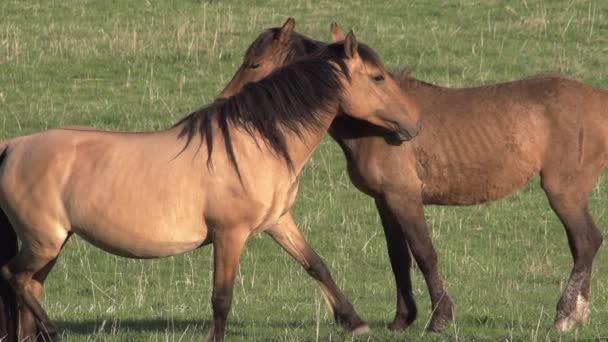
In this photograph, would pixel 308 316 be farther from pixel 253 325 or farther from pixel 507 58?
pixel 507 58

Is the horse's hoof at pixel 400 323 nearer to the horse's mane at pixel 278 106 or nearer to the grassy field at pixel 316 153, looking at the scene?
the grassy field at pixel 316 153

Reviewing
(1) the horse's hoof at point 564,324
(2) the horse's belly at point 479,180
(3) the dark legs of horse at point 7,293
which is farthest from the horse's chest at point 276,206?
(1) the horse's hoof at point 564,324

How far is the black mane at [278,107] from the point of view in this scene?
26.7ft

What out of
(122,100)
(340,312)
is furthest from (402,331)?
(122,100)

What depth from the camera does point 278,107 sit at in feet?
26.9

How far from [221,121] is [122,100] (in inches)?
381

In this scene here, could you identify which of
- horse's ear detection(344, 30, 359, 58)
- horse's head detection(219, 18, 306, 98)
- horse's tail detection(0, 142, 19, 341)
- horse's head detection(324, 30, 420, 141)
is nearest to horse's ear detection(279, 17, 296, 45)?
horse's head detection(219, 18, 306, 98)

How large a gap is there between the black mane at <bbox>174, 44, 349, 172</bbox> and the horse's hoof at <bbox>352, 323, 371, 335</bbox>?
3.95 ft

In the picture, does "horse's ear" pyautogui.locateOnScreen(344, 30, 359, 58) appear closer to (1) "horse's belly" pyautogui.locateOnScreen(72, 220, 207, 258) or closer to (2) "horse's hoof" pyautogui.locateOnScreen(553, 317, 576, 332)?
(1) "horse's belly" pyautogui.locateOnScreen(72, 220, 207, 258)

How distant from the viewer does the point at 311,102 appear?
8250 mm

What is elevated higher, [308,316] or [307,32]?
[308,316]

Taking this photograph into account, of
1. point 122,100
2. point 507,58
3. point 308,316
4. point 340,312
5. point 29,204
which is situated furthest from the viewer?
point 507,58

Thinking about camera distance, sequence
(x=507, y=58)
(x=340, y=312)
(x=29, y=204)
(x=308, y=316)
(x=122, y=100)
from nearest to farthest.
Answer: (x=29, y=204) → (x=340, y=312) → (x=308, y=316) → (x=122, y=100) → (x=507, y=58)

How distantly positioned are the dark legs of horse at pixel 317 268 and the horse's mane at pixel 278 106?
2.32 feet
